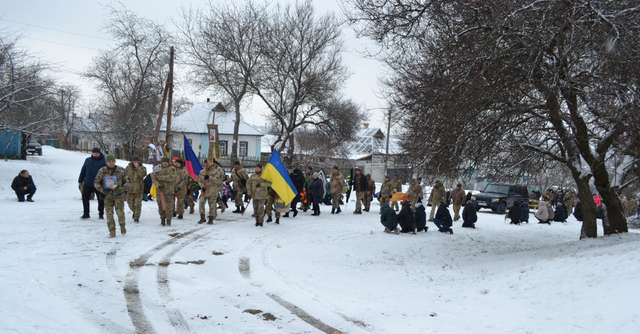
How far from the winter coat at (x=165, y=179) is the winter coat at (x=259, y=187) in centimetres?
220

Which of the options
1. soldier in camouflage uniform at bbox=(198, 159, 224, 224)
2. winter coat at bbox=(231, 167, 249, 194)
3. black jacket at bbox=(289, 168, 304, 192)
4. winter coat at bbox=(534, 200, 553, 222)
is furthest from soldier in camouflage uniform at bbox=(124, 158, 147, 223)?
winter coat at bbox=(534, 200, 553, 222)

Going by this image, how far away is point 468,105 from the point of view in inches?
413

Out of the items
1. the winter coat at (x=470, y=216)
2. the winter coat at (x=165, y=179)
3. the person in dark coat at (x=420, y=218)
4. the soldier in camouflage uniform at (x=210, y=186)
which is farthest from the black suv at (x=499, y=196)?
the winter coat at (x=165, y=179)

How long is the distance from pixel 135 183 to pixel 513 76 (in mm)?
8919

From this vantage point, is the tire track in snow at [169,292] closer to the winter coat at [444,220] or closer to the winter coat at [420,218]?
the winter coat at [420,218]

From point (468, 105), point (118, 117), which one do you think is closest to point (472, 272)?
point (468, 105)

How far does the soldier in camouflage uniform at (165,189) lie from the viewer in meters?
13.3

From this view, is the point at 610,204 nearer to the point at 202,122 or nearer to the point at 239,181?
the point at 239,181

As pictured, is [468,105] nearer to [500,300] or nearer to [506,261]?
[506,261]

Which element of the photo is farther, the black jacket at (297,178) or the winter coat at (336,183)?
the winter coat at (336,183)

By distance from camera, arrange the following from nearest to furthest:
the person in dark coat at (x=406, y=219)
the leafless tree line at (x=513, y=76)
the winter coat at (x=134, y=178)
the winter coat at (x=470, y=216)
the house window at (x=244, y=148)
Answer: the leafless tree line at (x=513, y=76) < the winter coat at (x=134, y=178) < the person in dark coat at (x=406, y=219) < the winter coat at (x=470, y=216) < the house window at (x=244, y=148)

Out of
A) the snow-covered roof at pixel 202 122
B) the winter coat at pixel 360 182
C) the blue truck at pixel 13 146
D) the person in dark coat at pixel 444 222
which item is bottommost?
the person in dark coat at pixel 444 222

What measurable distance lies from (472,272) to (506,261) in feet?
3.97

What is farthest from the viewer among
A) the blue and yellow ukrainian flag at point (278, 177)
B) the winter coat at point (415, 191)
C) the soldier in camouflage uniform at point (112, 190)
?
the winter coat at point (415, 191)
